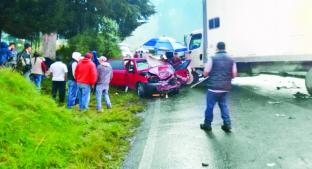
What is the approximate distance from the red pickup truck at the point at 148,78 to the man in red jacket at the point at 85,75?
4036mm

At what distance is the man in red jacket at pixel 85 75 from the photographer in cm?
1179

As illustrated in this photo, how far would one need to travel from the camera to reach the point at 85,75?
11805 mm

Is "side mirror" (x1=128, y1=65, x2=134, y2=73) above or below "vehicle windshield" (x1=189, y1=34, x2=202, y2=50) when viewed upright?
below

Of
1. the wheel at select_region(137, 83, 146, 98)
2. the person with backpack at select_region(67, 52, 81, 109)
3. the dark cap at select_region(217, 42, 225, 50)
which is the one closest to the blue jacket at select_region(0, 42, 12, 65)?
the person with backpack at select_region(67, 52, 81, 109)

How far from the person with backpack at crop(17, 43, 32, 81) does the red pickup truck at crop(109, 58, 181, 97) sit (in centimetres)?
417

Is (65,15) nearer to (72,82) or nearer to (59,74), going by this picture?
(59,74)

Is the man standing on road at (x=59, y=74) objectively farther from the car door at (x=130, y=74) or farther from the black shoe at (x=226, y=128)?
the black shoe at (x=226, y=128)

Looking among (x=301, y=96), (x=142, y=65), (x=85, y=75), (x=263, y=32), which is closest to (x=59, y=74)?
(x=85, y=75)

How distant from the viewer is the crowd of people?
1187cm

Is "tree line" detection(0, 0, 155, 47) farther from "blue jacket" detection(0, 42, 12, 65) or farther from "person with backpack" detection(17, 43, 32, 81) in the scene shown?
"person with backpack" detection(17, 43, 32, 81)

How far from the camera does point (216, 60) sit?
898 cm

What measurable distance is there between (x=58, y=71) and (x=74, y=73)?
95 centimetres

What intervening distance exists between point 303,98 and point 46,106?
8.07 m

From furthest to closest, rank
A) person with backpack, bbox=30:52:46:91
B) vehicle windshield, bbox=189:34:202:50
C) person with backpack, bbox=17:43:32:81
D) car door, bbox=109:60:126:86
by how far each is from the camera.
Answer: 1. vehicle windshield, bbox=189:34:202:50
2. car door, bbox=109:60:126:86
3. person with backpack, bbox=30:52:46:91
4. person with backpack, bbox=17:43:32:81
